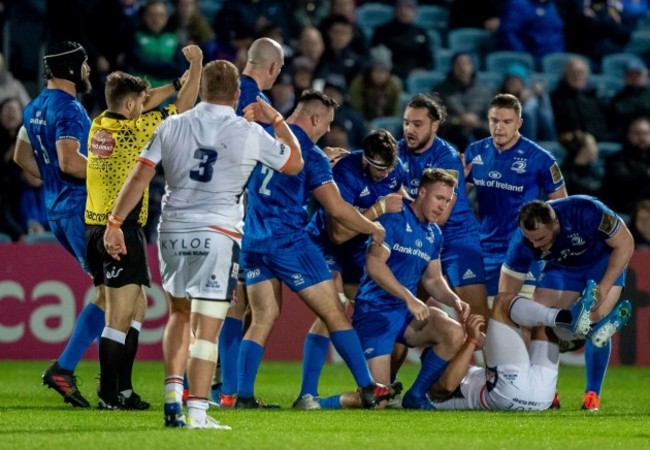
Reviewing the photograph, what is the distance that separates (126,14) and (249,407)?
853 cm

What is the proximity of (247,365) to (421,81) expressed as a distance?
8888 millimetres

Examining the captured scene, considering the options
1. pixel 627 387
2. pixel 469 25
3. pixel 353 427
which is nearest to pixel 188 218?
pixel 353 427

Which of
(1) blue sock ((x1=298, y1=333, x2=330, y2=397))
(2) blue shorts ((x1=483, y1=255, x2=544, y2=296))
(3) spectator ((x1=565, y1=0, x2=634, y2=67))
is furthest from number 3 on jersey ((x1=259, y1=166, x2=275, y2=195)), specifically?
(3) spectator ((x1=565, y1=0, x2=634, y2=67))

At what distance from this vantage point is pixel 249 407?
9.86 m

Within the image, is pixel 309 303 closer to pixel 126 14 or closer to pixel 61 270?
pixel 61 270

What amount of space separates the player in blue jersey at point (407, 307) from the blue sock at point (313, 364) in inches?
5.6

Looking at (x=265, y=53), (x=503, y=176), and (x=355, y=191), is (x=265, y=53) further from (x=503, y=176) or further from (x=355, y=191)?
(x=503, y=176)

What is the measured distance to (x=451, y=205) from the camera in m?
11.1

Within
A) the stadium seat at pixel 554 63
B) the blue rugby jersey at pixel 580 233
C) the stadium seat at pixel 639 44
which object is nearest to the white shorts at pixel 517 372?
the blue rugby jersey at pixel 580 233

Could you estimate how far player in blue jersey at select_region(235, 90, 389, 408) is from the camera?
9.77m

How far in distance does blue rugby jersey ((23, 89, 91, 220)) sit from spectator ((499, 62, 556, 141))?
7805 millimetres

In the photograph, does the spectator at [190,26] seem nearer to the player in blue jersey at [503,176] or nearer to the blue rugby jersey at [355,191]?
the player in blue jersey at [503,176]

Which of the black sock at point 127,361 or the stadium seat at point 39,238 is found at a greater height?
the black sock at point 127,361

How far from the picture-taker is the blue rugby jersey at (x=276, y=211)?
32.4ft
